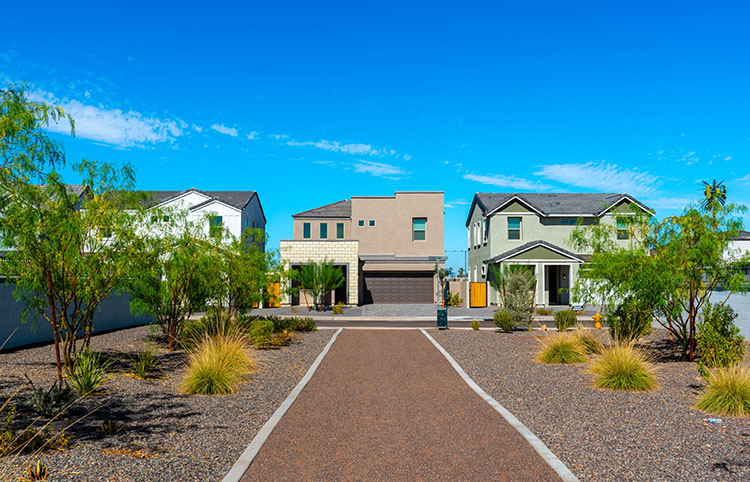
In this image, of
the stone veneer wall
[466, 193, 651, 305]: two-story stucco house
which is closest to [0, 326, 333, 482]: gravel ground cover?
the stone veneer wall

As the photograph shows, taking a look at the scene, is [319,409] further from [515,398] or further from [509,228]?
[509,228]

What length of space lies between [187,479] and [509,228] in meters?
34.7

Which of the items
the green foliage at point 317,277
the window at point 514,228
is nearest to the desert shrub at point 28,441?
the green foliage at point 317,277

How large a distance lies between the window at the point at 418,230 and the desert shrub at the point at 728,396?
114ft

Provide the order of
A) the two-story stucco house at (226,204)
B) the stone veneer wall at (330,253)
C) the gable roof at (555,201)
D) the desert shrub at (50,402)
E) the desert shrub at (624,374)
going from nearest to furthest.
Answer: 1. the desert shrub at (50,402)
2. the desert shrub at (624,374)
3. the two-story stucco house at (226,204)
4. the stone veneer wall at (330,253)
5. the gable roof at (555,201)

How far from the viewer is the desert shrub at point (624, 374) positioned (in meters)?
9.82

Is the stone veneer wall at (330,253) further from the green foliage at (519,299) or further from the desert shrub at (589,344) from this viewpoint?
the desert shrub at (589,344)

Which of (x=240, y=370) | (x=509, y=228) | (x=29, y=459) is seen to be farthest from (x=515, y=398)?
(x=509, y=228)

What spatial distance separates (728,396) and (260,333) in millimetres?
11970

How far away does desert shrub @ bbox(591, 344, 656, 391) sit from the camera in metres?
9.82

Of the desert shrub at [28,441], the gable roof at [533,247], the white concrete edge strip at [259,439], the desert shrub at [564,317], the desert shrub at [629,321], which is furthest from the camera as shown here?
the gable roof at [533,247]

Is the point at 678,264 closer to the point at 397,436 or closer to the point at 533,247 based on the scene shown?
the point at 397,436

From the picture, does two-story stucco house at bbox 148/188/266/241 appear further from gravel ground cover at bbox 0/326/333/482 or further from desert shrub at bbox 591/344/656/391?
desert shrub at bbox 591/344/656/391

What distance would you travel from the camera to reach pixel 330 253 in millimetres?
37062
